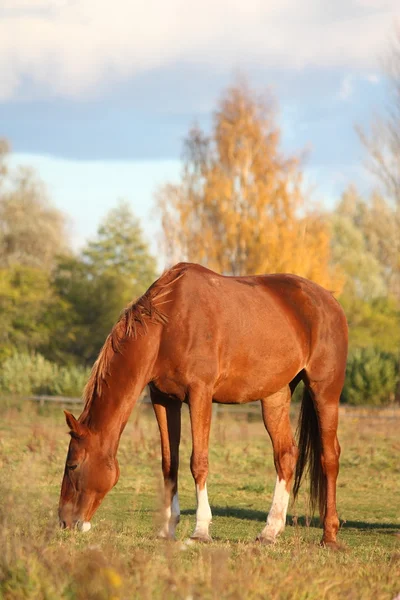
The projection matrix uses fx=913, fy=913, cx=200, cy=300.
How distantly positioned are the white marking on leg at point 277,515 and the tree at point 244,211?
22.7 m

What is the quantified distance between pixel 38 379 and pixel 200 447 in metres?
17.6

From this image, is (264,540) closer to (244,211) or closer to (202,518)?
(202,518)

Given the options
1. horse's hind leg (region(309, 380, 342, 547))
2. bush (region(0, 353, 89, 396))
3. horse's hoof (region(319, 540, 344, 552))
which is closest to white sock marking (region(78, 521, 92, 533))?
horse's hoof (region(319, 540, 344, 552))

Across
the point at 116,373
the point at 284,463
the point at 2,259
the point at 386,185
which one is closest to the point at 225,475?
the point at 284,463

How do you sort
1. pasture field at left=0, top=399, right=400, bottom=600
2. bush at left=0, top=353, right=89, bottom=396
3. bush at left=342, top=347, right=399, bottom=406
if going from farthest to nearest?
bush at left=342, top=347, right=399, bottom=406, bush at left=0, top=353, right=89, bottom=396, pasture field at left=0, top=399, right=400, bottom=600

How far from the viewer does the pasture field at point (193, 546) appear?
429 centimetres

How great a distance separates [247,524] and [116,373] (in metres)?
2.63

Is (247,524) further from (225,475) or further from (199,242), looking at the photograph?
(199,242)

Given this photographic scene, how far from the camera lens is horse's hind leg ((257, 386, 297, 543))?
747cm

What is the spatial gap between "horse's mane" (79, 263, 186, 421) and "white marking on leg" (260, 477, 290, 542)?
1749 mm

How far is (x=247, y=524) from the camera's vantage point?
28.5 ft

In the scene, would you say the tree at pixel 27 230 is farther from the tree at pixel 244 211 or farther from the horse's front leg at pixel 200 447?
the horse's front leg at pixel 200 447

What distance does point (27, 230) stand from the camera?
1886 inches

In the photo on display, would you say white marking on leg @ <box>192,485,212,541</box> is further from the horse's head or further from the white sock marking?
the white sock marking
